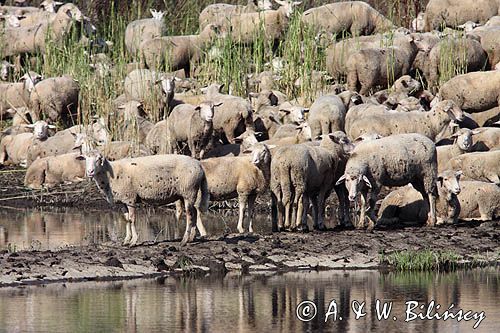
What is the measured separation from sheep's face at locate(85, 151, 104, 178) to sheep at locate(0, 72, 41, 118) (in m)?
11.5

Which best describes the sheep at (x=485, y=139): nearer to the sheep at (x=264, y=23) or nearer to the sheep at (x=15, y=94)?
the sheep at (x=264, y=23)

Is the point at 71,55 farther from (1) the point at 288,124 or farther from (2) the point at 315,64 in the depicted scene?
(1) the point at 288,124

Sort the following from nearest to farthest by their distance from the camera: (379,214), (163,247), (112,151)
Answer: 1. (163,247)
2. (379,214)
3. (112,151)

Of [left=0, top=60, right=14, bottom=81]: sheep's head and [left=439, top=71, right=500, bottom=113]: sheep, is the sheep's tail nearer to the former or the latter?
[left=439, top=71, right=500, bottom=113]: sheep

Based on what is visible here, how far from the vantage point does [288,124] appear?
2216 centimetres

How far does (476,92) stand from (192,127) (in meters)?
5.13

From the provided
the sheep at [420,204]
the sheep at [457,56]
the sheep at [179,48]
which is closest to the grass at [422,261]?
the sheep at [420,204]

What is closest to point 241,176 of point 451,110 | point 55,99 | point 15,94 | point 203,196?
point 203,196

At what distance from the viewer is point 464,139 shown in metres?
19.7

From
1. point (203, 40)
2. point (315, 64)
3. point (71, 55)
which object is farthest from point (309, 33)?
point (71, 55)

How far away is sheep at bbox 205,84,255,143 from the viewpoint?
2245 cm

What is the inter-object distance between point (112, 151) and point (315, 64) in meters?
5.68

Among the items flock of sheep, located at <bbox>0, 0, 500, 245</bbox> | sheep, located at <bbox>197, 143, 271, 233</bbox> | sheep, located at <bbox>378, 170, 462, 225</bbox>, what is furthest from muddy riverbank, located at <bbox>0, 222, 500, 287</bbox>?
sheep, located at <bbox>378, 170, 462, 225</bbox>

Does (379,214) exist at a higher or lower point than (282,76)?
lower
